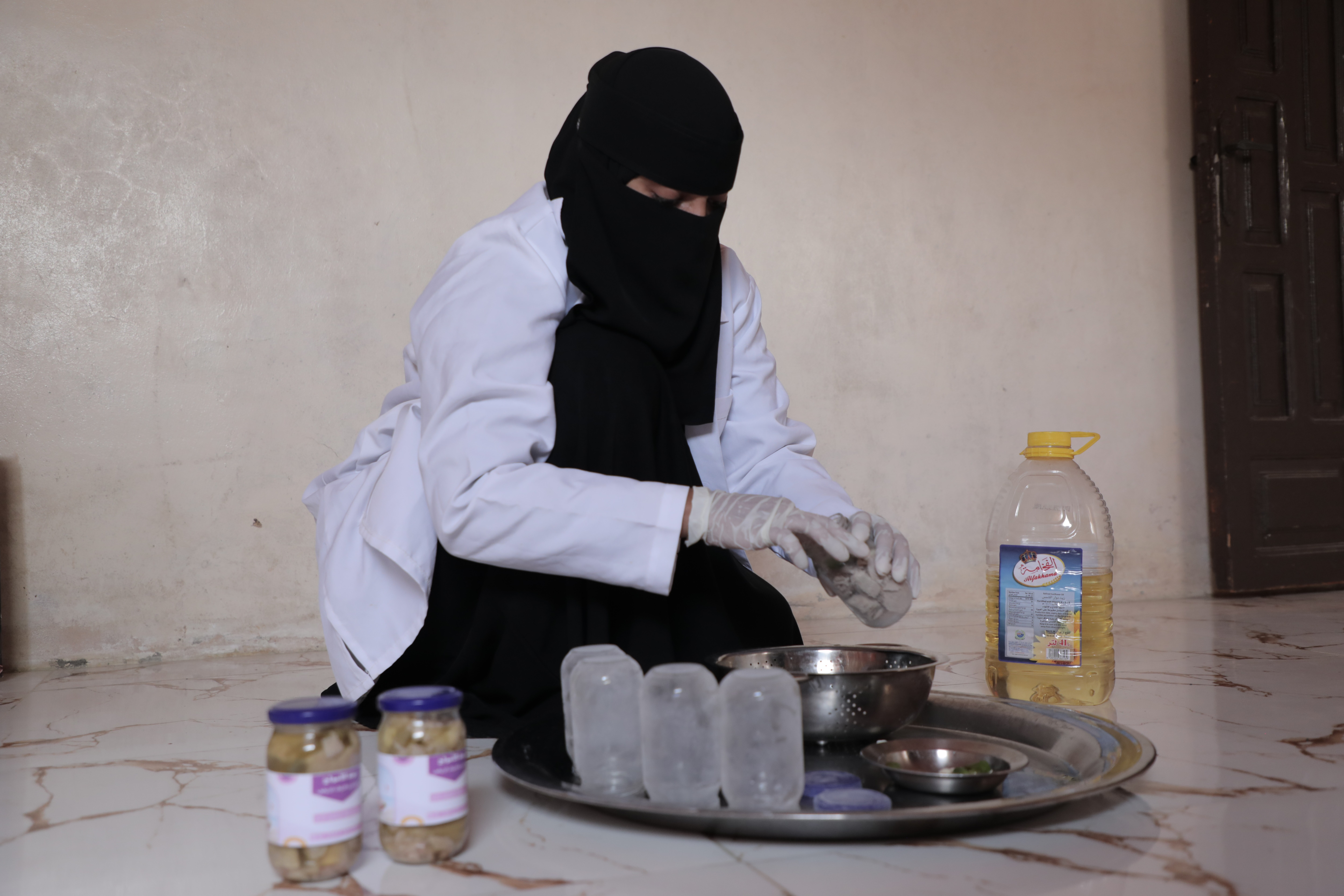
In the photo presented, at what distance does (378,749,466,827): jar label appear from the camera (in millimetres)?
751

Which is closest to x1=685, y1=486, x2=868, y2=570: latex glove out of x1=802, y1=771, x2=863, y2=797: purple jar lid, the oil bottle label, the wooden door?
x1=802, y1=771, x2=863, y2=797: purple jar lid

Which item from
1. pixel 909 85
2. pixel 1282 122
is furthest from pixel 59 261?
pixel 1282 122

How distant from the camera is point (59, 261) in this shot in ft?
7.04

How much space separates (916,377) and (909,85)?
0.83 m

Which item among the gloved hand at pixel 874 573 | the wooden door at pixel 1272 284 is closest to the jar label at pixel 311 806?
the gloved hand at pixel 874 573

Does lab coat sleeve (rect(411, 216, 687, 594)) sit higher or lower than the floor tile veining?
higher

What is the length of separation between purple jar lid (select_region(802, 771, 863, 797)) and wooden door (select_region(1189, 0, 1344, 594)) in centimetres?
256

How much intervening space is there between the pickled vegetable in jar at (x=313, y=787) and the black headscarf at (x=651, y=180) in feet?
2.25

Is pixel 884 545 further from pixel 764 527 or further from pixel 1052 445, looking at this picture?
pixel 1052 445

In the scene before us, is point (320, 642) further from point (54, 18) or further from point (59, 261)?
point (54, 18)

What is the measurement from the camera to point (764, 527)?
112cm

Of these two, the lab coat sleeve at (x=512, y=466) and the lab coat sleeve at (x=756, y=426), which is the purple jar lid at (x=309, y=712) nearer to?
the lab coat sleeve at (x=512, y=466)

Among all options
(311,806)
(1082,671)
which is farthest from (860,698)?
(1082,671)

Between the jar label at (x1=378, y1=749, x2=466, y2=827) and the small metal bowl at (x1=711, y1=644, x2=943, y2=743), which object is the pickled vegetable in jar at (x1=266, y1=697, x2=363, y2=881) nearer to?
the jar label at (x1=378, y1=749, x2=466, y2=827)
